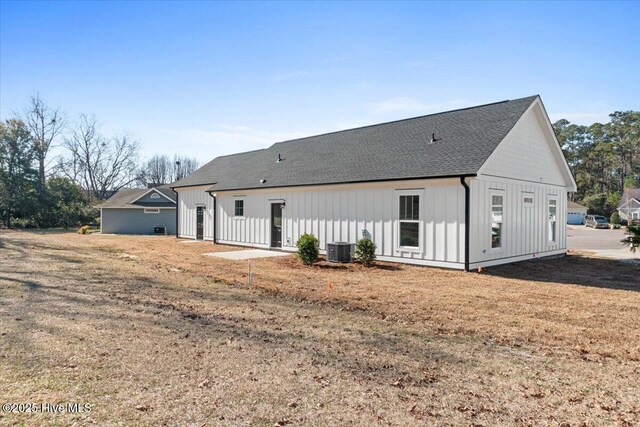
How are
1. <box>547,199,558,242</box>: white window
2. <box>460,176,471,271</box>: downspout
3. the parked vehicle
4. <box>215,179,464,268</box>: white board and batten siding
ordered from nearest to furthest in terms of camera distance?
<box>460,176,471,271</box>: downspout, <box>215,179,464,268</box>: white board and batten siding, <box>547,199,558,242</box>: white window, the parked vehicle

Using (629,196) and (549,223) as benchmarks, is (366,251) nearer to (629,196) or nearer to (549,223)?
(549,223)

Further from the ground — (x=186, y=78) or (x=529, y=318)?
(x=186, y=78)

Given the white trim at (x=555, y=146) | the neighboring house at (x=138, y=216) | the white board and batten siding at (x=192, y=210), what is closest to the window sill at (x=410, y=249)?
the white trim at (x=555, y=146)

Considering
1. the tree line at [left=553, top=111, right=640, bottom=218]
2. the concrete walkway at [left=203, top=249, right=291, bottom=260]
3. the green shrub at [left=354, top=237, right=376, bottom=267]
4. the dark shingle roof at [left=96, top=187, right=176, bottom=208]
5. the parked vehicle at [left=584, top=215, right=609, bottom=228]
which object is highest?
the tree line at [left=553, top=111, right=640, bottom=218]

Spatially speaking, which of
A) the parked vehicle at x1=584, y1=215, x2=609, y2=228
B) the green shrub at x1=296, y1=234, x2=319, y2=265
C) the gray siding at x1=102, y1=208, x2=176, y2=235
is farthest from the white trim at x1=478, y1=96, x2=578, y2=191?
the parked vehicle at x1=584, y1=215, x2=609, y2=228

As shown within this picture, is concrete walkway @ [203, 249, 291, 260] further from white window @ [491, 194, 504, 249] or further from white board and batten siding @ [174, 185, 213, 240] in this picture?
white window @ [491, 194, 504, 249]

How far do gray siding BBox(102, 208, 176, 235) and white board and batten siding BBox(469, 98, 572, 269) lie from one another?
25479 mm

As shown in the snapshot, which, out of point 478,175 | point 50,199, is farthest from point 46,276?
point 50,199

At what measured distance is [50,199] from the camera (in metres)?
37.2

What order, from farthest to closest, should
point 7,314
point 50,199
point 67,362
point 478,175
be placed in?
1. point 50,199
2. point 478,175
3. point 7,314
4. point 67,362

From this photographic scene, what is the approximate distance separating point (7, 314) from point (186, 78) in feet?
39.9

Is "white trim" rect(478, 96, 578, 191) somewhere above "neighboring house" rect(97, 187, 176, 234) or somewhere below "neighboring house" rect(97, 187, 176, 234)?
above

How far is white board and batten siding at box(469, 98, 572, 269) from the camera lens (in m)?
12.6

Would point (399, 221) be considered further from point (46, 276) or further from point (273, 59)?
point (46, 276)
